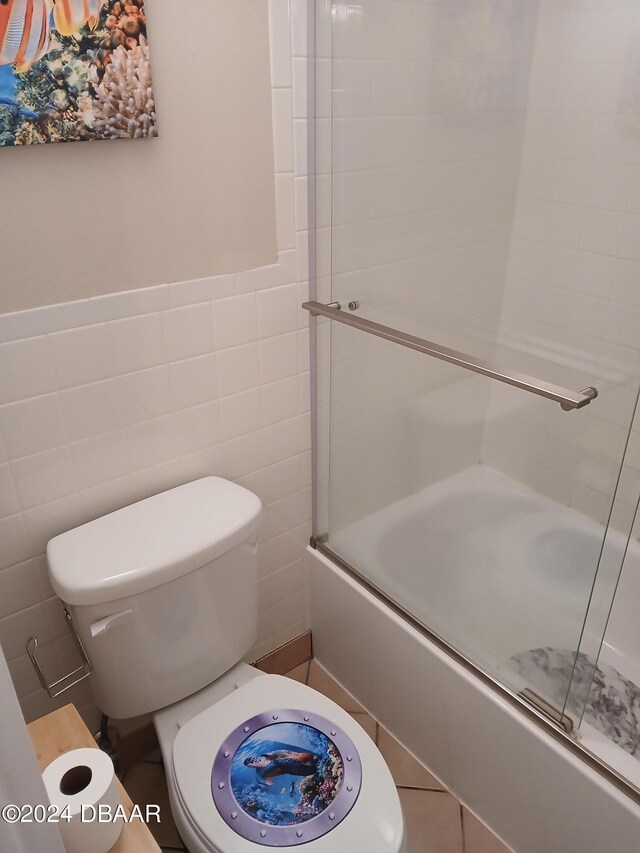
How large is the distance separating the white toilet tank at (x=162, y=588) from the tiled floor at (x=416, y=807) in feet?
1.27

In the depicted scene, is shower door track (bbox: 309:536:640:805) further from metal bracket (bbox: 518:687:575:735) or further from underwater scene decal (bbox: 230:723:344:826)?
underwater scene decal (bbox: 230:723:344:826)

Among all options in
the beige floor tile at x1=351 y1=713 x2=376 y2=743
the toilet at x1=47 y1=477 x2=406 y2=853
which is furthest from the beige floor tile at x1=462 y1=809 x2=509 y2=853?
the toilet at x1=47 y1=477 x2=406 y2=853

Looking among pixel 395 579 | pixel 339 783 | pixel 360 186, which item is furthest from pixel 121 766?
pixel 360 186

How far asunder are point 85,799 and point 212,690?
534 mm

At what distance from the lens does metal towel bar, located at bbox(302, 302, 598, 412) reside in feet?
3.92

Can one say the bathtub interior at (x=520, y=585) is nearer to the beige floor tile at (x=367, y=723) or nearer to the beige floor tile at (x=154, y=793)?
the beige floor tile at (x=367, y=723)

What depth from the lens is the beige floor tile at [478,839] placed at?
147cm

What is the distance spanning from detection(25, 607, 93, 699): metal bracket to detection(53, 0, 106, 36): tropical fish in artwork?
3.28ft

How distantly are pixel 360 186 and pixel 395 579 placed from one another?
970 millimetres

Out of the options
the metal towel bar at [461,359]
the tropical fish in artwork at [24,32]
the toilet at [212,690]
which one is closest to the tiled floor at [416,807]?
the toilet at [212,690]

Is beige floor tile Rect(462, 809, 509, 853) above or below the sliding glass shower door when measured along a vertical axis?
below

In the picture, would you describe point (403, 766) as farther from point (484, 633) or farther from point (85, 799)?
point (85, 799)

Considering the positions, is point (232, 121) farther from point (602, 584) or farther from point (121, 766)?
point (121, 766)

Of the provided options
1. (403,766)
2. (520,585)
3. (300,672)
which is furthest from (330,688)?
(520,585)
